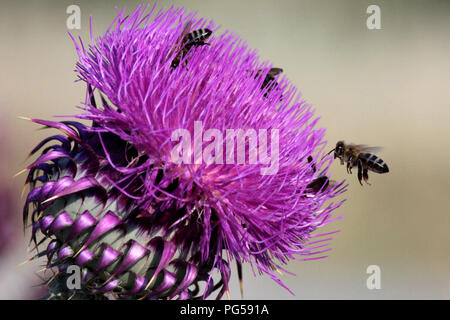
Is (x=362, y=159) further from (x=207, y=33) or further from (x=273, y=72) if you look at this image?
(x=207, y=33)

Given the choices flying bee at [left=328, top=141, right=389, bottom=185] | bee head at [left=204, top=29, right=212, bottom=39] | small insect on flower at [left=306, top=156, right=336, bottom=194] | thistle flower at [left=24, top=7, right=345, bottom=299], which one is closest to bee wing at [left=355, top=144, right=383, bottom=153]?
flying bee at [left=328, top=141, right=389, bottom=185]

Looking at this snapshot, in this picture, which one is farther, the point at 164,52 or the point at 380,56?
the point at 380,56

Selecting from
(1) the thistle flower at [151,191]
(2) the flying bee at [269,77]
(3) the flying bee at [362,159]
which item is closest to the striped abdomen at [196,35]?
(1) the thistle flower at [151,191]

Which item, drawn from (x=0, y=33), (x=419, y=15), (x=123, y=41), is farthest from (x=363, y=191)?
(x=123, y=41)

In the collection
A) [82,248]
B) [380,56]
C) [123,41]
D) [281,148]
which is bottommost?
[82,248]

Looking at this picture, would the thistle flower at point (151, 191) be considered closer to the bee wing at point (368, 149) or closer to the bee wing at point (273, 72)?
the bee wing at point (273, 72)

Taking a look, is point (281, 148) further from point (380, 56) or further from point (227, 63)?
point (380, 56)

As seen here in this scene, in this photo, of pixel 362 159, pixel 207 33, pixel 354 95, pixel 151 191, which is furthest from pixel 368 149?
pixel 354 95
